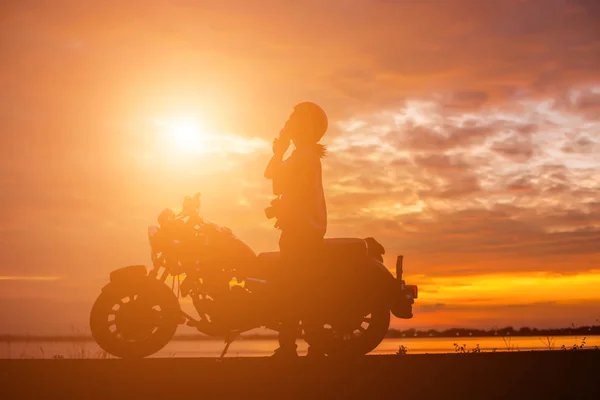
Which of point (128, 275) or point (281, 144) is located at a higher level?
point (281, 144)

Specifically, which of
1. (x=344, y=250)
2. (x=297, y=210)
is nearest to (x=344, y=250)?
(x=344, y=250)

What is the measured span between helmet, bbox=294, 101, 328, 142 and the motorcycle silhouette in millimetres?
1633

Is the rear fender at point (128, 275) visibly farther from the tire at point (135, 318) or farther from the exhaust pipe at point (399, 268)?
the exhaust pipe at point (399, 268)

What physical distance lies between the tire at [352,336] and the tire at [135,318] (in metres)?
2.21

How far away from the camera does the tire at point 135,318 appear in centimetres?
1077

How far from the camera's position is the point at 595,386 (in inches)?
304

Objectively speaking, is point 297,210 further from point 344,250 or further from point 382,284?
point 382,284

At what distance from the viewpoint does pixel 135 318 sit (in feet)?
35.6

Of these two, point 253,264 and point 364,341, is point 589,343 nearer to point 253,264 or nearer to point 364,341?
point 364,341

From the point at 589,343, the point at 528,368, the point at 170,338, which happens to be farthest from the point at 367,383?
the point at 589,343

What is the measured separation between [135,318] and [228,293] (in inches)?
58.2

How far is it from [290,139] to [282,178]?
2.17ft

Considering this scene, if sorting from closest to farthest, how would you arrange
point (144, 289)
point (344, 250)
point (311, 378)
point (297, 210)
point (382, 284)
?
point (311, 378) < point (297, 210) < point (344, 250) < point (382, 284) < point (144, 289)

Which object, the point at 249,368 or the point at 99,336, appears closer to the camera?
the point at 249,368
